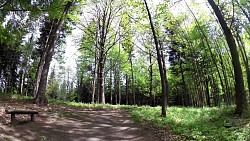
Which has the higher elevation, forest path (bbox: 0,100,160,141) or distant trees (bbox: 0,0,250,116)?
distant trees (bbox: 0,0,250,116)

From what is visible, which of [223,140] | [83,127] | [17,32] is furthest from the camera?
[83,127]

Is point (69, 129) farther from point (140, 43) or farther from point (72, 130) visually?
point (140, 43)

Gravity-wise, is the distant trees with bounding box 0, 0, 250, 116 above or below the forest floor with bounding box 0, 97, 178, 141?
above

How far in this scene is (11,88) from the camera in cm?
3438

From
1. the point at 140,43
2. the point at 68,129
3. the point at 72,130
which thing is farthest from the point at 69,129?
the point at 140,43

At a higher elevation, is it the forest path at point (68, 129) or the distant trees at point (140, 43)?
the distant trees at point (140, 43)

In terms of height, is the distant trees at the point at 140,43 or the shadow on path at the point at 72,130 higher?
the distant trees at the point at 140,43

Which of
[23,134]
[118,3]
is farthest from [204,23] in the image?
[23,134]

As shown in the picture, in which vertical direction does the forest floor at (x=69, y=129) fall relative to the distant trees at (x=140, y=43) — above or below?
below

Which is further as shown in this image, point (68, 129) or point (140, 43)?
point (140, 43)

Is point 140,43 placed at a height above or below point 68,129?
above

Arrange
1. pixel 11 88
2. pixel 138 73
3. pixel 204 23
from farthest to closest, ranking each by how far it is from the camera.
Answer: pixel 138 73 → pixel 11 88 → pixel 204 23

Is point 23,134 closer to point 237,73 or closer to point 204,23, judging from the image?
point 237,73

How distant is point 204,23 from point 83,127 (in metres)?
17.7
